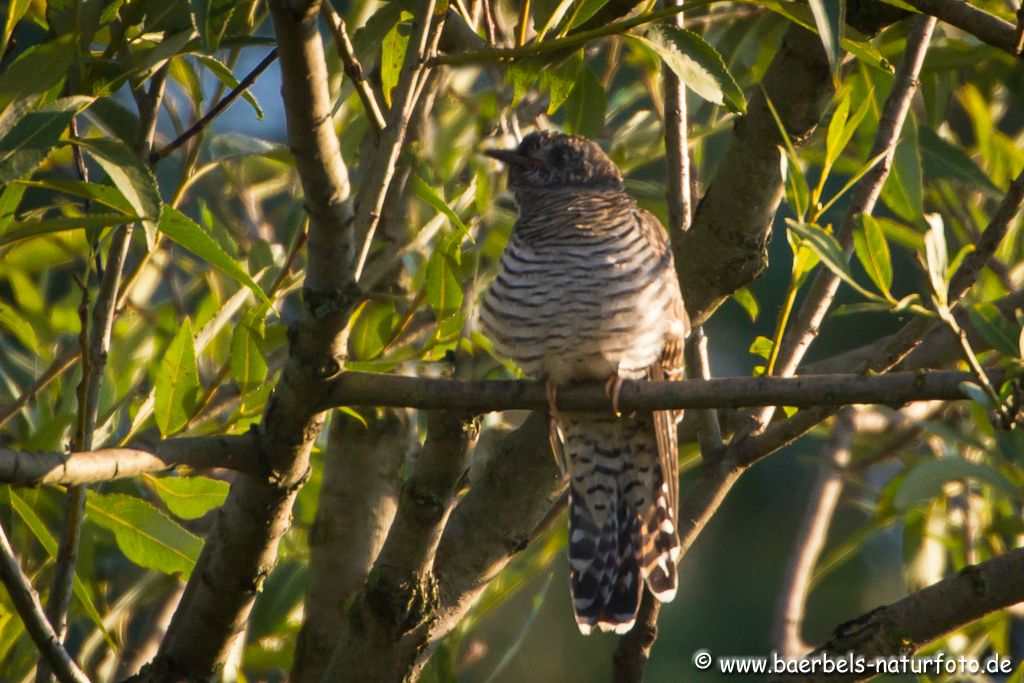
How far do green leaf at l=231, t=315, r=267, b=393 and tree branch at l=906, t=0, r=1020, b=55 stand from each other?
1190 mm

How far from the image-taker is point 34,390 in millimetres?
2082

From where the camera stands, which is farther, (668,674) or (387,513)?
(668,674)

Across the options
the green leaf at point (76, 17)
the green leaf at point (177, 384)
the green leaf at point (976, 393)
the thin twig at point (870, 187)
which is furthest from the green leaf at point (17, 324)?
the green leaf at point (976, 393)

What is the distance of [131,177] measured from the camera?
1.43m

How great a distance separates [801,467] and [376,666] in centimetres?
479

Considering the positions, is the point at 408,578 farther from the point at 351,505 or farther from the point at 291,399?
the point at 351,505

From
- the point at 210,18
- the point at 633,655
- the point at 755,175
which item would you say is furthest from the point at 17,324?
Answer: the point at 755,175

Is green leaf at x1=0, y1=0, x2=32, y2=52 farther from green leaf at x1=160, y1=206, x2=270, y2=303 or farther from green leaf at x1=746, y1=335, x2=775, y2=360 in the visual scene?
green leaf at x1=746, y1=335, x2=775, y2=360

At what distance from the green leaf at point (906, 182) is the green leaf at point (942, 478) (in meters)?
0.43

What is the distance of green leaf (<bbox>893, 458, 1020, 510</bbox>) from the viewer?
2.05 m

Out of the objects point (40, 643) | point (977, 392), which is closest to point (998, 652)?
point (977, 392)

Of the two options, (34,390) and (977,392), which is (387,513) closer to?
(34,390)

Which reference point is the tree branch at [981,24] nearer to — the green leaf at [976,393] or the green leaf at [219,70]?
the green leaf at [976,393]

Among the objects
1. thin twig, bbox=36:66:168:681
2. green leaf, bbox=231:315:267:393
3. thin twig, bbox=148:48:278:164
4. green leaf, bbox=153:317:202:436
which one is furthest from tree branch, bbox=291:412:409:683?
thin twig, bbox=148:48:278:164
